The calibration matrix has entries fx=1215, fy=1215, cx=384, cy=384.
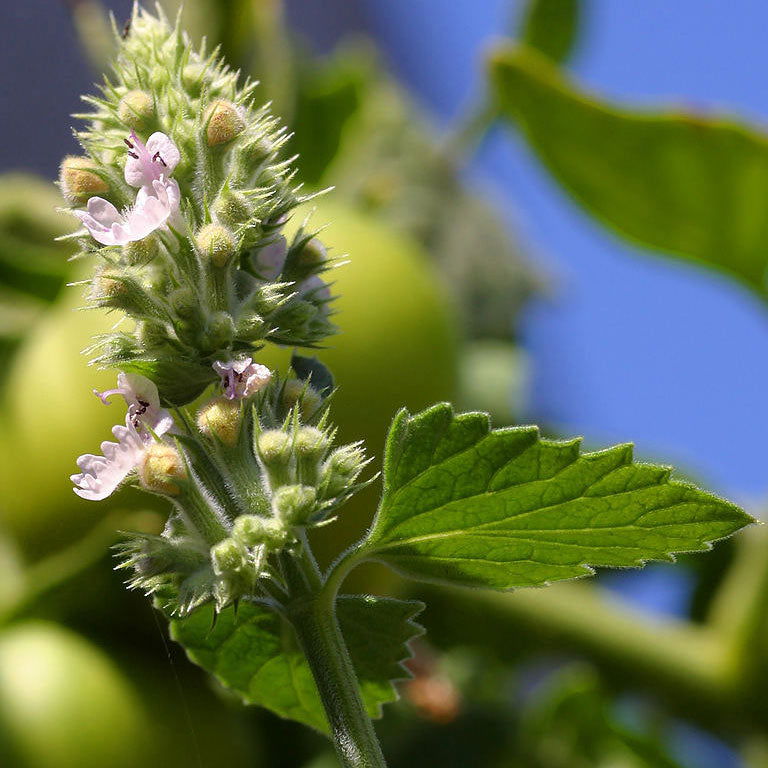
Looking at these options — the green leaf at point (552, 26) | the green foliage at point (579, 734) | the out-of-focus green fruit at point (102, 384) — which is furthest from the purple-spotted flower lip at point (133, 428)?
the green leaf at point (552, 26)

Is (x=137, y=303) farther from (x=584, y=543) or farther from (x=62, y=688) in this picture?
(x=62, y=688)

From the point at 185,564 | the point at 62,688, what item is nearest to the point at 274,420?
the point at 185,564

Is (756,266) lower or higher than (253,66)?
lower

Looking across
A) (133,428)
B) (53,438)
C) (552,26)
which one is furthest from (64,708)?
(552,26)

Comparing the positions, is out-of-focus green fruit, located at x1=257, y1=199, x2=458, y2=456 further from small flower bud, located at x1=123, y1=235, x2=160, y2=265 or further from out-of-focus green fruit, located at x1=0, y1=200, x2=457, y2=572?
small flower bud, located at x1=123, y1=235, x2=160, y2=265

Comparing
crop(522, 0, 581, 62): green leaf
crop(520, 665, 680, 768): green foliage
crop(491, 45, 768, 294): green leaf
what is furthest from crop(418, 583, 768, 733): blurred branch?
crop(522, 0, 581, 62): green leaf

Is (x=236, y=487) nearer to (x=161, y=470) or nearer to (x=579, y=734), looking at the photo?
(x=161, y=470)
